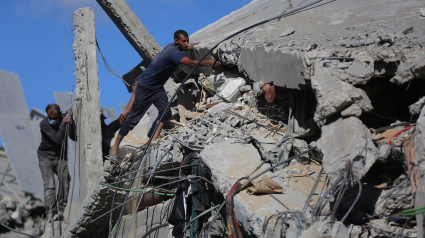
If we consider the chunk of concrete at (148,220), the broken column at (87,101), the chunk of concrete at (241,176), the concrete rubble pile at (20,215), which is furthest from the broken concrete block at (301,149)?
the concrete rubble pile at (20,215)

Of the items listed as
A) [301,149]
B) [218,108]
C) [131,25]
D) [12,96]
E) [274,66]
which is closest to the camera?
[301,149]

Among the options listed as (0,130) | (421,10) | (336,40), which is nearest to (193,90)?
(336,40)

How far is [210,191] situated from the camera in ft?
16.3

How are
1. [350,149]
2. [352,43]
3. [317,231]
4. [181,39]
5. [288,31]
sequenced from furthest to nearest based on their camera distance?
[181,39] → [288,31] → [352,43] → [350,149] → [317,231]

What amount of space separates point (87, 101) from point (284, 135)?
12.2 ft

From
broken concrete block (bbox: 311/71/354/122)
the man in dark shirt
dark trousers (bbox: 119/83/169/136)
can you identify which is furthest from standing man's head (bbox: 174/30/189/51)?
broken concrete block (bbox: 311/71/354/122)

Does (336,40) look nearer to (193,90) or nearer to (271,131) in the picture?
(271,131)

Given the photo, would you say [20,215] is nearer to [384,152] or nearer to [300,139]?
[300,139]

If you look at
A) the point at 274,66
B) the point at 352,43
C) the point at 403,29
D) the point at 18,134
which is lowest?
the point at 403,29

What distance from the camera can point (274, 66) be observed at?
468 cm

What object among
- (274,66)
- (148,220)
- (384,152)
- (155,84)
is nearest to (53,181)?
(148,220)

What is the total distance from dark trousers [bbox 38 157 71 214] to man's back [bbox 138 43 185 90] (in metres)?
2.29

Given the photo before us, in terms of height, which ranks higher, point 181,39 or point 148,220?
point 181,39

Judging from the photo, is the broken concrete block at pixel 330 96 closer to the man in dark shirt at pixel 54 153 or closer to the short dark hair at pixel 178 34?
the short dark hair at pixel 178 34
